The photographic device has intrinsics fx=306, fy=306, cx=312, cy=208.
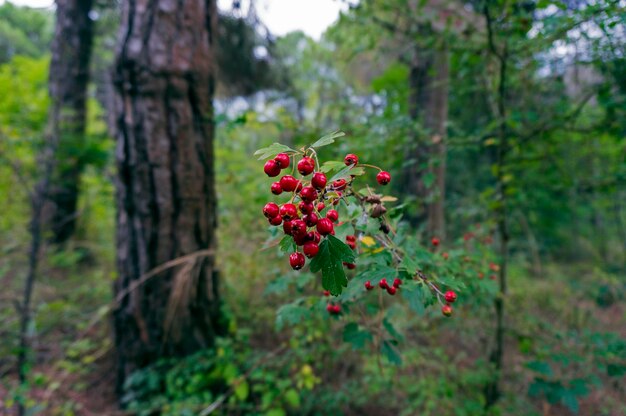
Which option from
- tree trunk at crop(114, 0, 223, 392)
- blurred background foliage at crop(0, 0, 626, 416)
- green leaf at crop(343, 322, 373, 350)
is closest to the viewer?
green leaf at crop(343, 322, 373, 350)

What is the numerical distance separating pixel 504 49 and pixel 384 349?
1774mm

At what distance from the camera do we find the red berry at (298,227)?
640 mm

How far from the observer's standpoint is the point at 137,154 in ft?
6.59

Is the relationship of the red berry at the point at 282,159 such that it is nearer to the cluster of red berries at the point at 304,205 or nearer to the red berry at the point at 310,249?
the cluster of red berries at the point at 304,205

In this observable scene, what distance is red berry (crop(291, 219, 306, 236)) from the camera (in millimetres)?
640

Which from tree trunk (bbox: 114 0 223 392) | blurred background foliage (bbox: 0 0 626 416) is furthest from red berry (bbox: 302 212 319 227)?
tree trunk (bbox: 114 0 223 392)

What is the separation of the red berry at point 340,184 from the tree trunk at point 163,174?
1592mm

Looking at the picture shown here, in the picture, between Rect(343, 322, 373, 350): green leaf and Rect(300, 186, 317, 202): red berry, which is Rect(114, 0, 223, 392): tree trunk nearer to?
Rect(343, 322, 373, 350): green leaf

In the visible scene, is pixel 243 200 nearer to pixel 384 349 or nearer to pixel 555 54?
pixel 384 349

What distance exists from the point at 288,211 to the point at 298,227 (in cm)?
4

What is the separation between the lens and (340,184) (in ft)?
2.35

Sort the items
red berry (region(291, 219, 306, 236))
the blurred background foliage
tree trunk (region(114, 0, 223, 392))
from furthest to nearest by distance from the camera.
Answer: tree trunk (region(114, 0, 223, 392)), the blurred background foliage, red berry (region(291, 219, 306, 236))

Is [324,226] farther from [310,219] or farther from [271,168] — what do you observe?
[271,168]

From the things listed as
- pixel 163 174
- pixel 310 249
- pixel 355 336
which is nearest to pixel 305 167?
pixel 310 249
